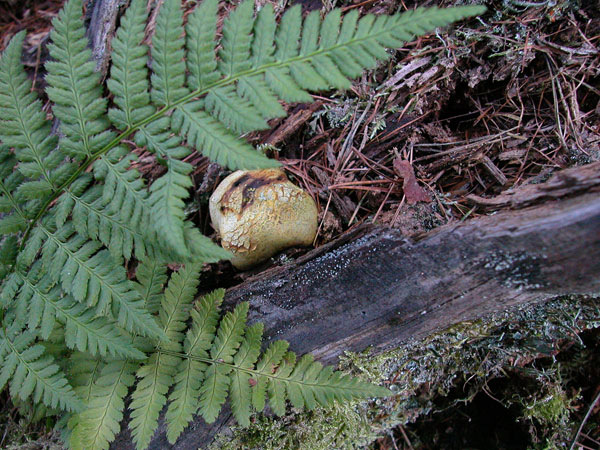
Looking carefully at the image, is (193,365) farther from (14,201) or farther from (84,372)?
(14,201)

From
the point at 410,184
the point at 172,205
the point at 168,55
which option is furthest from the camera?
the point at 410,184

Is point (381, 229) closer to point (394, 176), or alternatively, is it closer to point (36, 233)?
point (394, 176)

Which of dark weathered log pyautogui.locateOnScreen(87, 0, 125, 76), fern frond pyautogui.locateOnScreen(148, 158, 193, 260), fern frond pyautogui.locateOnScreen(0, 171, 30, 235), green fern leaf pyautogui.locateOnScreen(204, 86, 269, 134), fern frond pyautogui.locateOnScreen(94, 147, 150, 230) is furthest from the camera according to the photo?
dark weathered log pyautogui.locateOnScreen(87, 0, 125, 76)

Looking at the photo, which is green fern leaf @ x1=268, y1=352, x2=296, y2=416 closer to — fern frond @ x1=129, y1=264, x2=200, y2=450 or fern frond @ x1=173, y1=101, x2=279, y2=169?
fern frond @ x1=129, y1=264, x2=200, y2=450

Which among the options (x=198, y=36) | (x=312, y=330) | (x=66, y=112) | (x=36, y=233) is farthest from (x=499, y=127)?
(x=36, y=233)

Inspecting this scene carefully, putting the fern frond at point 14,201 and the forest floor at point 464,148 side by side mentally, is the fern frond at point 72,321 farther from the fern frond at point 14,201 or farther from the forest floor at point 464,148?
the forest floor at point 464,148

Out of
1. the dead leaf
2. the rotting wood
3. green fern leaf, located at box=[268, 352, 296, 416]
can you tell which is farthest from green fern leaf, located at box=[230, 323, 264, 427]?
the rotting wood

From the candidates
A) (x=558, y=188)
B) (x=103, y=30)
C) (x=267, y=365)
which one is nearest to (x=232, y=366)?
(x=267, y=365)
